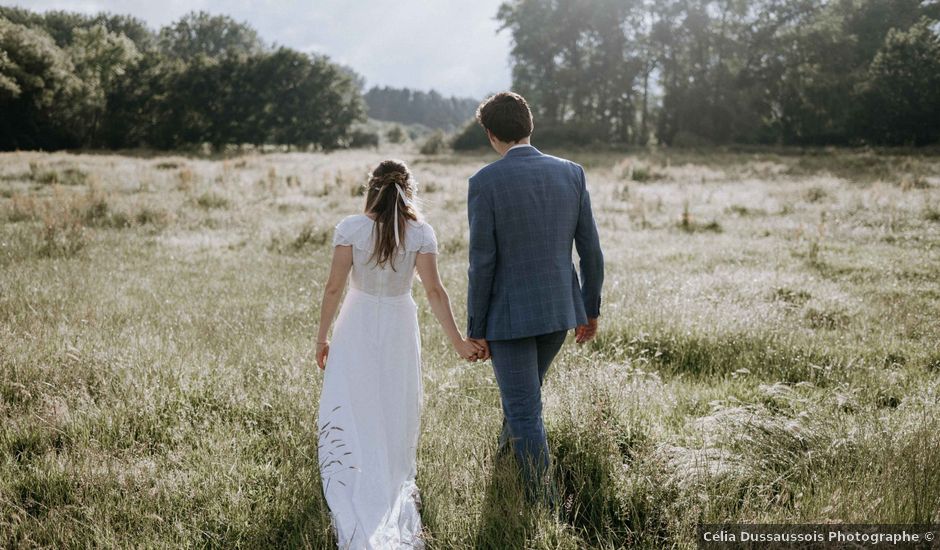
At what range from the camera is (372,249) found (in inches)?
138

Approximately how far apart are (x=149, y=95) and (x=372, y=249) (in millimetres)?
51697

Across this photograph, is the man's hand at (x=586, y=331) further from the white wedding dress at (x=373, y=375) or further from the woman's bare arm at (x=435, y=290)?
the white wedding dress at (x=373, y=375)

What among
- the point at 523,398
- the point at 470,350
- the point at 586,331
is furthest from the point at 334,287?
the point at 586,331

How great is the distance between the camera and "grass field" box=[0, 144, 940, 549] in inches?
119

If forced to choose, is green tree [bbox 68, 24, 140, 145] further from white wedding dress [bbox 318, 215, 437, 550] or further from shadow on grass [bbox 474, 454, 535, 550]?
shadow on grass [bbox 474, 454, 535, 550]

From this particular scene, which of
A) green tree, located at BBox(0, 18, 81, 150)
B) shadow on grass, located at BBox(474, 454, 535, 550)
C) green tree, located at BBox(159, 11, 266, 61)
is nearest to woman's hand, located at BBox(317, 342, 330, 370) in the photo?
shadow on grass, located at BBox(474, 454, 535, 550)

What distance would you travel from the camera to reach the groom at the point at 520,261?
316 cm

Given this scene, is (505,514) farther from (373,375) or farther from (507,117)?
(507,117)

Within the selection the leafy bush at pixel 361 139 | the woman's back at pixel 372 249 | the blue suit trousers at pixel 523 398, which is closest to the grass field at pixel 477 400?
the blue suit trousers at pixel 523 398

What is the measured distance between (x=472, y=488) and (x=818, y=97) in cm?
4968

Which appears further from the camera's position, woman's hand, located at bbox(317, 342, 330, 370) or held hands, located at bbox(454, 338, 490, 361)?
woman's hand, located at bbox(317, 342, 330, 370)

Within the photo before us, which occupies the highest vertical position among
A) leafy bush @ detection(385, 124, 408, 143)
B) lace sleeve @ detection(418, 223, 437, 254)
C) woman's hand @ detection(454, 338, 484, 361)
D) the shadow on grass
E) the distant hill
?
the distant hill

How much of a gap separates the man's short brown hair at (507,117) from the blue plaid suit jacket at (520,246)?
0.35 feet

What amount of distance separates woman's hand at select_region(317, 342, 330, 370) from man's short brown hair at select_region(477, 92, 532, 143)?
1791 mm
